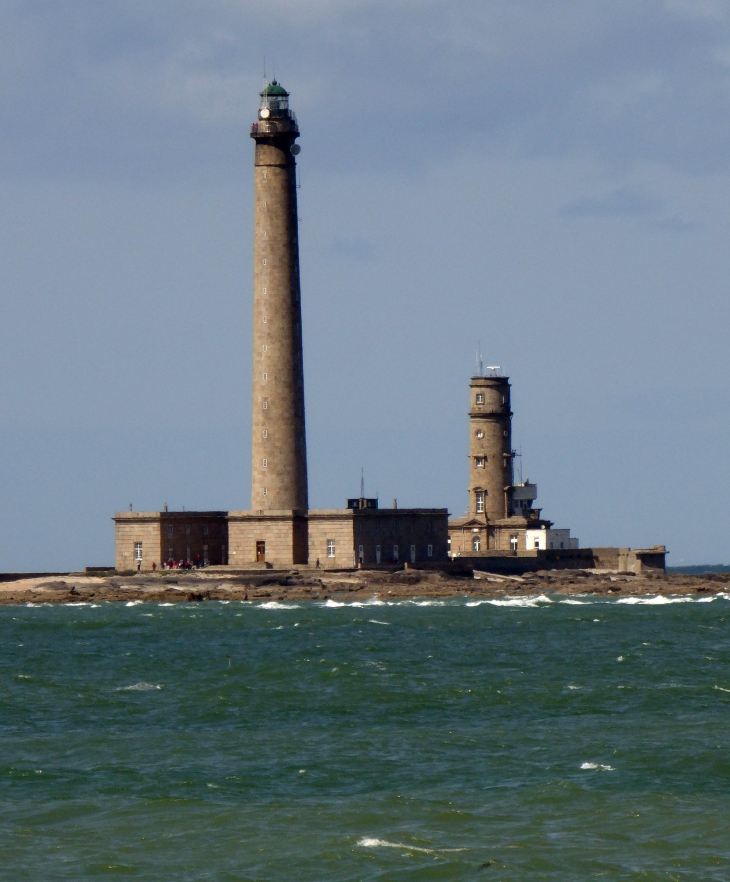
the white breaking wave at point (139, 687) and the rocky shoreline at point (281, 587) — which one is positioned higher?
the rocky shoreline at point (281, 587)

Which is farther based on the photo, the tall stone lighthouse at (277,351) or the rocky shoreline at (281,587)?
the tall stone lighthouse at (277,351)

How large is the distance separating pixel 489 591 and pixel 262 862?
6135cm

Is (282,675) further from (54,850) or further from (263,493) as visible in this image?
(263,493)

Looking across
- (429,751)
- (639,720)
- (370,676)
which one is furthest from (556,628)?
(429,751)

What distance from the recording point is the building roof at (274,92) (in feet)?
281

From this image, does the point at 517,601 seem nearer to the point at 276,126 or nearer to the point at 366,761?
the point at 276,126

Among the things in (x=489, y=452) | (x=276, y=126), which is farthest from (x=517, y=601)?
(x=276, y=126)

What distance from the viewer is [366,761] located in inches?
1149

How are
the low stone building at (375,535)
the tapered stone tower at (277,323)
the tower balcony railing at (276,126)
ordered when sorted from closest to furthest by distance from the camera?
the tapered stone tower at (277,323), the tower balcony railing at (276,126), the low stone building at (375,535)

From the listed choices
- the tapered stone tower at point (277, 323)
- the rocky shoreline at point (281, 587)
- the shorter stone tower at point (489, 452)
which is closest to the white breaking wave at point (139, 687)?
the rocky shoreline at point (281, 587)

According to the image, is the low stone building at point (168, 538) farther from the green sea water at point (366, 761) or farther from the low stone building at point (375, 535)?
the green sea water at point (366, 761)

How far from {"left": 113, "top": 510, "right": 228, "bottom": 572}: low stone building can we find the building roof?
2050 cm

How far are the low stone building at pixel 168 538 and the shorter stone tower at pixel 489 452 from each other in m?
19.6

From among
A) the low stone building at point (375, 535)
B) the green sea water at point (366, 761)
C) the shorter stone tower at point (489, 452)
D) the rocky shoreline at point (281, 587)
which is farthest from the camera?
the shorter stone tower at point (489, 452)
